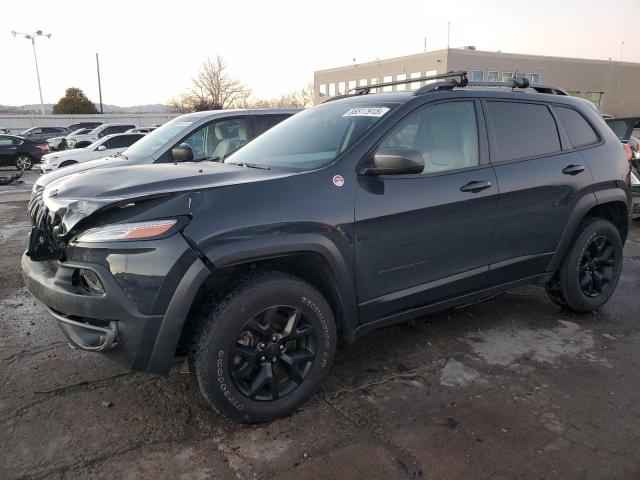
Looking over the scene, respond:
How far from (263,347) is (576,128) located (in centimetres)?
321

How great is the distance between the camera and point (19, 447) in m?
2.63

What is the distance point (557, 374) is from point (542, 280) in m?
0.93

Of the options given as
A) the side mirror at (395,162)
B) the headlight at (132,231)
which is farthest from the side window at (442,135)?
the headlight at (132,231)

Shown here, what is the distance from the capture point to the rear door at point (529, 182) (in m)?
3.70

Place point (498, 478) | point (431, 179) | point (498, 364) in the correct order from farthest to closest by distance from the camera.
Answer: point (498, 364) < point (431, 179) < point (498, 478)

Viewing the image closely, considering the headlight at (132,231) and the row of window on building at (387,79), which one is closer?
the headlight at (132,231)

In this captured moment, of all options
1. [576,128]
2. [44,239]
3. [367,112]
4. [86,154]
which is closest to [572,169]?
[576,128]

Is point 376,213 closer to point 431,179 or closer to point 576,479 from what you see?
point 431,179

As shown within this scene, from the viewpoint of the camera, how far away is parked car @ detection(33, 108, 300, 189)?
679 cm

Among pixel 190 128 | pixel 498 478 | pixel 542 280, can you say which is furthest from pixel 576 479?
pixel 190 128

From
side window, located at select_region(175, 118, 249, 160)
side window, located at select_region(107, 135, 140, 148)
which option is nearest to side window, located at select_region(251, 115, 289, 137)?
side window, located at select_region(175, 118, 249, 160)

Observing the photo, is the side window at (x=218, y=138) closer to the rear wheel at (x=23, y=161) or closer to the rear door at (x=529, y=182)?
the rear door at (x=529, y=182)

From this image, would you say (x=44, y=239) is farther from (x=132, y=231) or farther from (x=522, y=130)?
(x=522, y=130)

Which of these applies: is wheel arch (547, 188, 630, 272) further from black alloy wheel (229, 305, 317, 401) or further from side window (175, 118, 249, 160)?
side window (175, 118, 249, 160)
